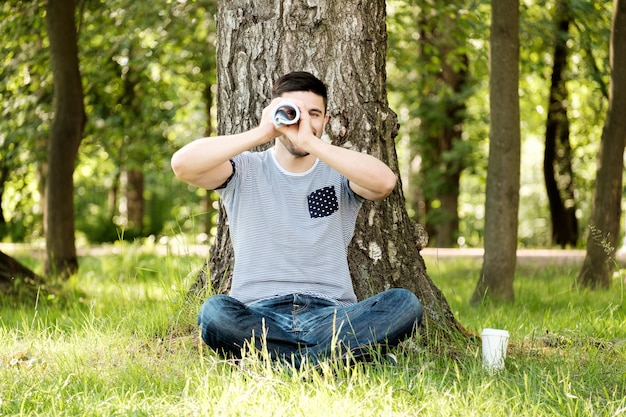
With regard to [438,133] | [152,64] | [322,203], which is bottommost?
[322,203]

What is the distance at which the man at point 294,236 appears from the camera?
343 centimetres

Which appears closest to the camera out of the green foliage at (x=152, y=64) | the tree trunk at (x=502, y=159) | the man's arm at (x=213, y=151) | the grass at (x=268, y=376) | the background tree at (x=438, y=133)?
the grass at (x=268, y=376)

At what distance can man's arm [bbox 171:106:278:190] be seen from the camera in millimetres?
3395

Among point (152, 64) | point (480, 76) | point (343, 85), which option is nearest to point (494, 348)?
point (343, 85)

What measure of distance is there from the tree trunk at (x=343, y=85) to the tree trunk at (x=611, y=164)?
304cm

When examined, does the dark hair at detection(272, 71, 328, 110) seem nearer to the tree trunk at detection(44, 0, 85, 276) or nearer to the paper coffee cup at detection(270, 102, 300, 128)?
the paper coffee cup at detection(270, 102, 300, 128)

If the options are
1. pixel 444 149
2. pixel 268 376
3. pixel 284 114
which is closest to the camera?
pixel 268 376

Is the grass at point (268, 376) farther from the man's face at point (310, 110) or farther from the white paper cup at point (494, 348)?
the man's face at point (310, 110)

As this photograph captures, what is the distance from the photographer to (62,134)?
7652 millimetres

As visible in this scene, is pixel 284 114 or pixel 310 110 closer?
pixel 284 114

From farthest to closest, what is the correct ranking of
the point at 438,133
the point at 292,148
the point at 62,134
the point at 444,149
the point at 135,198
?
the point at 135,198
the point at 444,149
the point at 438,133
the point at 62,134
the point at 292,148

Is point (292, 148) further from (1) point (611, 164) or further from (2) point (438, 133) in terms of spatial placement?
(2) point (438, 133)

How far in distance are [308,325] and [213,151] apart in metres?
0.86

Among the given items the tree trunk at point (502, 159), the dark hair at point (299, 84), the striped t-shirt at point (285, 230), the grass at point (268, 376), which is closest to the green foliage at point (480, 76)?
the tree trunk at point (502, 159)
